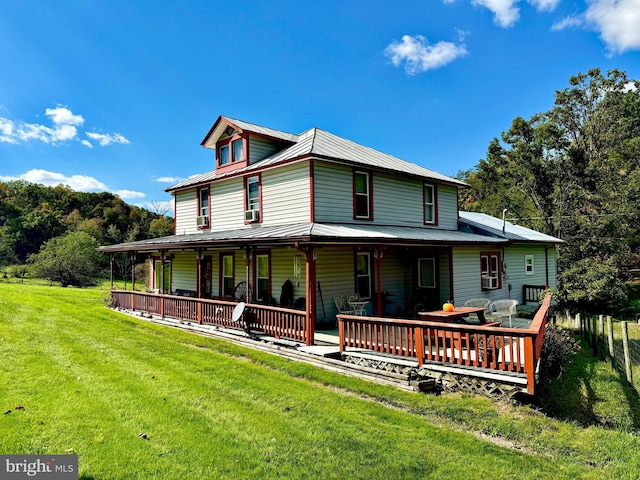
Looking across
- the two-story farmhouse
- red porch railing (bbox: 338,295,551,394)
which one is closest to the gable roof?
the two-story farmhouse

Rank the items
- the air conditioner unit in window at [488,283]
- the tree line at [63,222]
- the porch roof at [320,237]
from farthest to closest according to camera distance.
Result: 1. the tree line at [63,222]
2. the air conditioner unit in window at [488,283]
3. the porch roof at [320,237]

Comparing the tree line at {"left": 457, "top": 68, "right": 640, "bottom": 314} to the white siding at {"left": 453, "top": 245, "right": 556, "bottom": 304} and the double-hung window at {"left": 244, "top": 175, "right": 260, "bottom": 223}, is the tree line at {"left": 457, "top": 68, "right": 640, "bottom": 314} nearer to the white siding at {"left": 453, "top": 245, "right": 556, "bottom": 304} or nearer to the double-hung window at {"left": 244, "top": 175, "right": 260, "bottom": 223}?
the white siding at {"left": 453, "top": 245, "right": 556, "bottom": 304}

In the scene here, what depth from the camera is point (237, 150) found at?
15.9 metres

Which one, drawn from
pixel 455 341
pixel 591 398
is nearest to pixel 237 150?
pixel 455 341

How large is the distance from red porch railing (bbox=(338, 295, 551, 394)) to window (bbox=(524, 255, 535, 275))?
11449mm

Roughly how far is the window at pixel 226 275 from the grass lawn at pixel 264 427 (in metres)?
7.18

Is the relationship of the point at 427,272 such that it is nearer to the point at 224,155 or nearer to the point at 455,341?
the point at 455,341

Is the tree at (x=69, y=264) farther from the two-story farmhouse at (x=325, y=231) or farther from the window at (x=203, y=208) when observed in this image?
the window at (x=203, y=208)

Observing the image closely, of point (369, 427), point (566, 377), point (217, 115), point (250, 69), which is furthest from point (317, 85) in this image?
point (369, 427)

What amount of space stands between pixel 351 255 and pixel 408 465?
9.31 metres

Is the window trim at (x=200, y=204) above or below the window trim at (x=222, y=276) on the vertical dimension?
above

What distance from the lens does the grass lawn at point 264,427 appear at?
4.43m

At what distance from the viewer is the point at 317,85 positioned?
2314 centimetres

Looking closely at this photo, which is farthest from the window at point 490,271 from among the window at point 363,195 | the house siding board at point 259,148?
the house siding board at point 259,148
